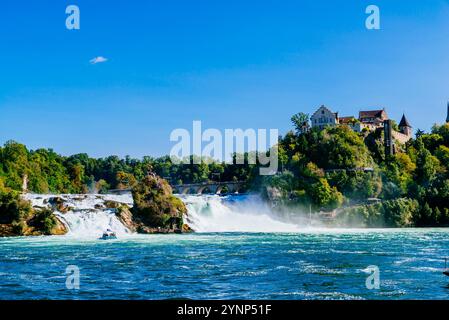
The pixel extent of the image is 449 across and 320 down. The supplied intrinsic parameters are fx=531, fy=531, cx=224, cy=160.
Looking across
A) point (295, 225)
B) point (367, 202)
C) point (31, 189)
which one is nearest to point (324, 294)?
point (295, 225)

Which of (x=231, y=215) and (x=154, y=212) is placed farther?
(x=231, y=215)

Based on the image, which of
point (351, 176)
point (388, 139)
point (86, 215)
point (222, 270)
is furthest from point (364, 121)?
point (222, 270)

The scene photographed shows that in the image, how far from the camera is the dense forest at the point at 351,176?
48.5 m

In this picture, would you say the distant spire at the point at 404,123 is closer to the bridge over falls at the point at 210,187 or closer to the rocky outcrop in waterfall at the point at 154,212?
the bridge over falls at the point at 210,187

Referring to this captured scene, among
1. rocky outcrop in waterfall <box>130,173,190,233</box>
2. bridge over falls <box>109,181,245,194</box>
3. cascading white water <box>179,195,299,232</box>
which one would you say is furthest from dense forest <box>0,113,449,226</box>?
rocky outcrop in waterfall <box>130,173,190,233</box>

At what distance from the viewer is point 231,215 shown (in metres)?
44.5

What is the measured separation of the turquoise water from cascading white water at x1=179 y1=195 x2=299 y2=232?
13.1m

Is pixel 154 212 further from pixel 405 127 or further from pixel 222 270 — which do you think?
pixel 405 127

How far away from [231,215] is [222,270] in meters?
27.0

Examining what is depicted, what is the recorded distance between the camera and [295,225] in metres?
46.4

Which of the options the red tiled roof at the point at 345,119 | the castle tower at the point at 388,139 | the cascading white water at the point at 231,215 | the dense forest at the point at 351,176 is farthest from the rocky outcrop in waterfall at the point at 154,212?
the red tiled roof at the point at 345,119

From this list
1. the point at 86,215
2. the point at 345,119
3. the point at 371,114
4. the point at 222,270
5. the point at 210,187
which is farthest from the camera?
the point at 371,114
